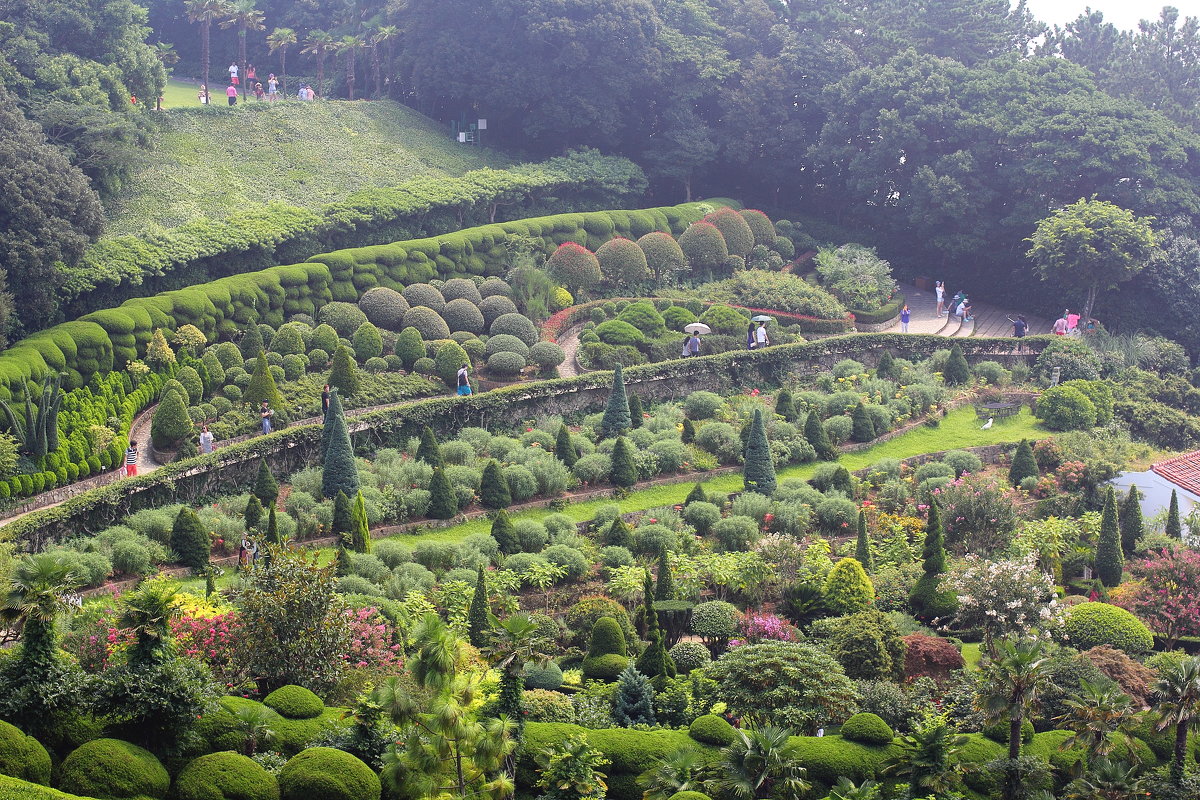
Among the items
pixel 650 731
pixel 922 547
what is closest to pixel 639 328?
pixel 922 547

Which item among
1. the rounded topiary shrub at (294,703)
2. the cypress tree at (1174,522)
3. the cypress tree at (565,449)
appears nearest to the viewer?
the rounded topiary shrub at (294,703)

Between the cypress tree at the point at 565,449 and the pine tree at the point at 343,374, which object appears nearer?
the cypress tree at the point at 565,449

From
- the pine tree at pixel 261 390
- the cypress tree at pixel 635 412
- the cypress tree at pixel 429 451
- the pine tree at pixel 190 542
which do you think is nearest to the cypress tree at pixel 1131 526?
the cypress tree at pixel 635 412

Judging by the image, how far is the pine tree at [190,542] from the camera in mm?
29188

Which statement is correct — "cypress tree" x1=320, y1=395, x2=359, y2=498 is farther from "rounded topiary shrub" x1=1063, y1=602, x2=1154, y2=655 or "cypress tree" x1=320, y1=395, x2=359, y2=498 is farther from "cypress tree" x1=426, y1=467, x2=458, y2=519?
"rounded topiary shrub" x1=1063, y1=602, x2=1154, y2=655

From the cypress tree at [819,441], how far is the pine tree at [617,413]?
488cm

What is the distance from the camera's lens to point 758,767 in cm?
2064

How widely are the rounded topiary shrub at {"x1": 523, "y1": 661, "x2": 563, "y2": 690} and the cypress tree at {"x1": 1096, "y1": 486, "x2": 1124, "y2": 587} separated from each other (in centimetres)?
1342

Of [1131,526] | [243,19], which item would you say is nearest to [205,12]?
[243,19]

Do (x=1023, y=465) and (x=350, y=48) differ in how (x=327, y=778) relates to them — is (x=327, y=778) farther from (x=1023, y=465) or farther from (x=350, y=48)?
(x=350, y=48)

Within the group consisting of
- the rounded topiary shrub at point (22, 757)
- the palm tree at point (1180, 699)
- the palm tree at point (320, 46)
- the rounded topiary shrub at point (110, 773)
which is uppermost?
the palm tree at point (320, 46)

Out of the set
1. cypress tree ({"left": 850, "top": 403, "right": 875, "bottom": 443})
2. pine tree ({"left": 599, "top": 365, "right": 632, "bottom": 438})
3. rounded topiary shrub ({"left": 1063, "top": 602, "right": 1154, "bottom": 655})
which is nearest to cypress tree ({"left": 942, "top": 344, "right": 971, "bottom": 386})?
cypress tree ({"left": 850, "top": 403, "right": 875, "bottom": 443})

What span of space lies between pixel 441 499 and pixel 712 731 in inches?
477

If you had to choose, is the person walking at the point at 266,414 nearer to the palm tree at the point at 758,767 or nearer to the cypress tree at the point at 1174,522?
the palm tree at the point at 758,767
